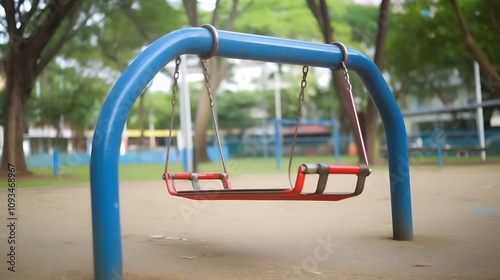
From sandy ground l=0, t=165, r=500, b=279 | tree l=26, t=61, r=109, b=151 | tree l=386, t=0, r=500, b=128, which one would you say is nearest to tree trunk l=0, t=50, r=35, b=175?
sandy ground l=0, t=165, r=500, b=279

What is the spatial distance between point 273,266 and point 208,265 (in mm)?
410

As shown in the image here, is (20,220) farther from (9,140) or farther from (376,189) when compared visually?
(9,140)

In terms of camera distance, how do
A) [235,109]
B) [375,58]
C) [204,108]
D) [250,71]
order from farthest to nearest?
[235,109] → [250,71] → [204,108] → [375,58]

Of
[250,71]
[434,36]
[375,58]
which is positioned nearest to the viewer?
[375,58]

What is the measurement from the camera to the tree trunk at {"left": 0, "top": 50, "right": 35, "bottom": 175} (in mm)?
11976

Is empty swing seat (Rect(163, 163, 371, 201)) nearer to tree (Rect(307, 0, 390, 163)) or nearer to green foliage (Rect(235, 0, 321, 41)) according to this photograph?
tree (Rect(307, 0, 390, 163))

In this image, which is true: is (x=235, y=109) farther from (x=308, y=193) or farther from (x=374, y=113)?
(x=308, y=193)

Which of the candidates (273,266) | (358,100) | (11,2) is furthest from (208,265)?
(358,100)

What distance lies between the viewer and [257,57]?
11.4 ft

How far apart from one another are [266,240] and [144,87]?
193 centimetres

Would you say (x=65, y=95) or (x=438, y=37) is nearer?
(x=438, y=37)

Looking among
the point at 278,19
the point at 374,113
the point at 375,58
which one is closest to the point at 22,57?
the point at 375,58

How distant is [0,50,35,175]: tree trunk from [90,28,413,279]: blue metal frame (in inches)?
389

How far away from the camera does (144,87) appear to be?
2832mm
